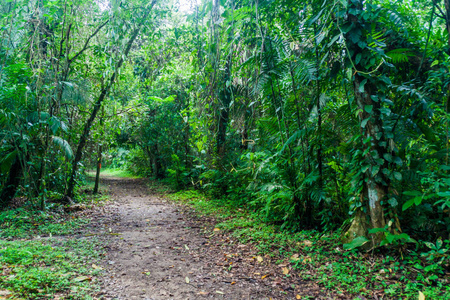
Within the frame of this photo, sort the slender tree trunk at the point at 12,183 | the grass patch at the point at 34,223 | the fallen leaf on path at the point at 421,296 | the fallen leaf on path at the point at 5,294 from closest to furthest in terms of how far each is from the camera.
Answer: the fallen leaf on path at the point at 5,294 → the fallen leaf on path at the point at 421,296 → the grass patch at the point at 34,223 → the slender tree trunk at the point at 12,183

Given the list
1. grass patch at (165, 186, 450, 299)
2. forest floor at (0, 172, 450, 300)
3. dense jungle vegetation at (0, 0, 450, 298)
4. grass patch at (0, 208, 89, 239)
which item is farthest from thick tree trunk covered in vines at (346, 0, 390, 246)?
grass patch at (0, 208, 89, 239)

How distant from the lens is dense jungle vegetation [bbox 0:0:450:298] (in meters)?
3.30

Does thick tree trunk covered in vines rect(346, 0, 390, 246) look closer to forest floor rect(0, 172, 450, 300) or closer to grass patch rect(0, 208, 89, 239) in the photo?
forest floor rect(0, 172, 450, 300)

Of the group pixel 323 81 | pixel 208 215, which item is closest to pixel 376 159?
pixel 323 81

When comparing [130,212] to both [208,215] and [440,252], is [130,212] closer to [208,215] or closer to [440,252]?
[208,215]

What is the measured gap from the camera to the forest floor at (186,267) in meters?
2.97

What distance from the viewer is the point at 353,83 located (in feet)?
11.7

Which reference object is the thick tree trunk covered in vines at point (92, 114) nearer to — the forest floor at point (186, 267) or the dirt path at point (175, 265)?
the dirt path at point (175, 265)

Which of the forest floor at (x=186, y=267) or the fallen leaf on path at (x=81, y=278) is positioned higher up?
the fallen leaf on path at (x=81, y=278)

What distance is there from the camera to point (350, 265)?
128 inches

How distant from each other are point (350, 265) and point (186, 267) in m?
2.04

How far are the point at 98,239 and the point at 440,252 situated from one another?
476cm

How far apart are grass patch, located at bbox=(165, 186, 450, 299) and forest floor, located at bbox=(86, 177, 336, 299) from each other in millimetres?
197

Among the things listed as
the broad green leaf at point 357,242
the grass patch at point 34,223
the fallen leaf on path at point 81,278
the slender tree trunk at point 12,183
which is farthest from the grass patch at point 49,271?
the slender tree trunk at point 12,183
